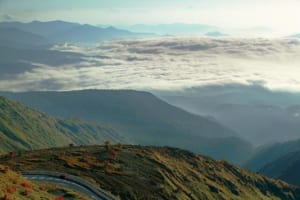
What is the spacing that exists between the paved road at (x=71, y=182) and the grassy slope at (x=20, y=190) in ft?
24.0

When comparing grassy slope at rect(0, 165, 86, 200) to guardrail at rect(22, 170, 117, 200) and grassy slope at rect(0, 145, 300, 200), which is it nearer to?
guardrail at rect(22, 170, 117, 200)

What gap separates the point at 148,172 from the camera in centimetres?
13888

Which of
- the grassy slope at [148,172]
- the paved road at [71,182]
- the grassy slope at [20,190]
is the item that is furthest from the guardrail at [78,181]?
the grassy slope at [20,190]

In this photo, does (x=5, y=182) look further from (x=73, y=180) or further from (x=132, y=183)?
(x=132, y=183)

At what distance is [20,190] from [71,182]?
27.2 metres

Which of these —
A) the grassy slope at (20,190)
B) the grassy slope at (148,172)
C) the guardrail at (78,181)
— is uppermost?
the grassy slope at (20,190)

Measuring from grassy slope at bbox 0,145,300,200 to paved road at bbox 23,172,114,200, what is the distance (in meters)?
8.03

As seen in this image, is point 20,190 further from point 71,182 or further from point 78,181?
point 78,181

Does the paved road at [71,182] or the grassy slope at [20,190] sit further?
the paved road at [71,182]

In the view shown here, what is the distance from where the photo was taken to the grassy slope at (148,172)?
121000 millimetres

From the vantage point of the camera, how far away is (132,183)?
401ft

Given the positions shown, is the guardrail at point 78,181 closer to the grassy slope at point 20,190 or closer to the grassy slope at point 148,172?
the grassy slope at point 148,172

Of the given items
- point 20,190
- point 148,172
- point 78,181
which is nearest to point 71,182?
point 78,181

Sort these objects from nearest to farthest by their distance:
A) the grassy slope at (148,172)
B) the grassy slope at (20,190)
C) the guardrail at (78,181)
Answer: the grassy slope at (20,190) < the guardrail at (78,181) < the grassy slope at (148,172)
